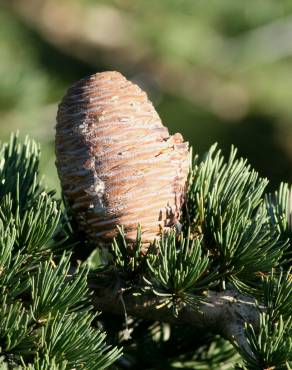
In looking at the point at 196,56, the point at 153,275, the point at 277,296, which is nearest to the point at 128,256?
the point at 153,275

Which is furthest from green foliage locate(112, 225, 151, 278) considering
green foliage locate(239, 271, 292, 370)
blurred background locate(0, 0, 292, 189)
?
blurred background locate(0, 0, 292, 189)

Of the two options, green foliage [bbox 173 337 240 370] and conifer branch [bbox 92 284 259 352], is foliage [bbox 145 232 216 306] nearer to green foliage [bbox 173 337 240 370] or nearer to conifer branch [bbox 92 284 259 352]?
conifer branch [bbox 92 284 259 352]

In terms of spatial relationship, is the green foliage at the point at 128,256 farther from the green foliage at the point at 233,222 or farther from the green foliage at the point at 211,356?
the green foliage at the point at 211,356

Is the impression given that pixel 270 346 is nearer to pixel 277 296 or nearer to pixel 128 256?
pixel 277 296

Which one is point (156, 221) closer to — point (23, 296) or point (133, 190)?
point (133, 190)

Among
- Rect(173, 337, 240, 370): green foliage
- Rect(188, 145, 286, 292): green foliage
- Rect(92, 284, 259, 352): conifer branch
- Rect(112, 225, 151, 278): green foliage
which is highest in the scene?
Rect(188, 145, 286, 292): green foliage
